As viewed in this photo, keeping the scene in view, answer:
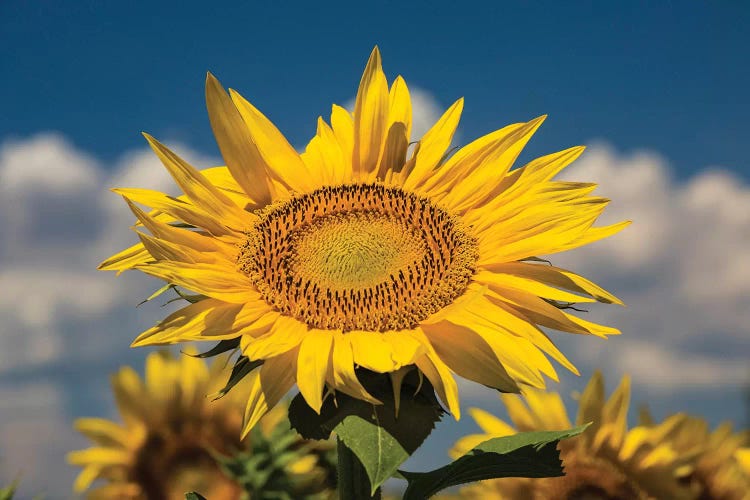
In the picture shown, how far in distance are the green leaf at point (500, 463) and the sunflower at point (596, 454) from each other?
2.05 m

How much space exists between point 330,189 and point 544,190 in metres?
0.95

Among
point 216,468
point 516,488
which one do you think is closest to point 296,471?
point 216,468

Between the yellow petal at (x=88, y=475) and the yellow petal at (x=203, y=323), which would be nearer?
the yellow petal at (x=203, y=323)

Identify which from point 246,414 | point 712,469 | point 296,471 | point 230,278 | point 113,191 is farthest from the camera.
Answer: point 712,469

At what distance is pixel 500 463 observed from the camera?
3.28 metres

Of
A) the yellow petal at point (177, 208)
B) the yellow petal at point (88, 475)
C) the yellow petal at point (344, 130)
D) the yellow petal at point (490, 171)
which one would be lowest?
the yellow petal at point (88, 475)

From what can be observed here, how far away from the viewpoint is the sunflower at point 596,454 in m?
5.47

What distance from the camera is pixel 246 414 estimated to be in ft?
9.64

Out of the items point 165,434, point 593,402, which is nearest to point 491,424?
point 593,402

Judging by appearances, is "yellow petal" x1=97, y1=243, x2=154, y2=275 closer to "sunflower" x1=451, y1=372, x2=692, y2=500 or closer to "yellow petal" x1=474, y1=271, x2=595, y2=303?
"yellow petal" x1=474, y1=271, x2=595, y2=303

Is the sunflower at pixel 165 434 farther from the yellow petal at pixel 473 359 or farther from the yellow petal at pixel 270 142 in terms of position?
the yellow petal at pixel 473 359

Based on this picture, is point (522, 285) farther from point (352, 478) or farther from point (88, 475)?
point (88, 475)

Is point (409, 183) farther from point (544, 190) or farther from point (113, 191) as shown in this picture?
point (113, 191)

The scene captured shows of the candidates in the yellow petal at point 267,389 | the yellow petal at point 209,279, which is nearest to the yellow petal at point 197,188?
the yellow petal at point 209,279
